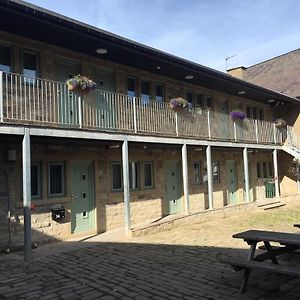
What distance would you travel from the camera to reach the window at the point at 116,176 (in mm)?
12852

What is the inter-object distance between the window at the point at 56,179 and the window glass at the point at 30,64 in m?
2.54

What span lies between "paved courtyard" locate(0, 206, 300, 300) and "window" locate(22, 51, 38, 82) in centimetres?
460

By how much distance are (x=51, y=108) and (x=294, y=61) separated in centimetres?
2206

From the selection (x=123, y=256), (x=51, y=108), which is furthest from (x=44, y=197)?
(x=123, y=256)

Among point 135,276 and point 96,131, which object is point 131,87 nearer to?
point 96,131

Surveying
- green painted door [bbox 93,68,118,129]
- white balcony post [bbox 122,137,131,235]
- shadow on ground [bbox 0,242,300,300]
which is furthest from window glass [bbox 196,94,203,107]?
shadow on ground [bbox 0,242,300,300]

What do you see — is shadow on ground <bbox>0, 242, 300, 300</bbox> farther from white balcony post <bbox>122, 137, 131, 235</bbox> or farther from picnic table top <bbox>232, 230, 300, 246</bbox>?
white balcony post <bbox>122, 137, 131, 235</bbox>

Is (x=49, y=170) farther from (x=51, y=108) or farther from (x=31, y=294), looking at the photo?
(x=31, y=294)

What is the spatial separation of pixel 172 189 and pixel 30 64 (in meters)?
7.37

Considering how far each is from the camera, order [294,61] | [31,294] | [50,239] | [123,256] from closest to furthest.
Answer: [31,294] → [123,256] → [50,239] → [294,61]

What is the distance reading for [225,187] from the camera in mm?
18156

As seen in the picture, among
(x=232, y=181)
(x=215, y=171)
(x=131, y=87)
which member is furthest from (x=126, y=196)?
(x=232, y=181)

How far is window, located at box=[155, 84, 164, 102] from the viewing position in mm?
14562

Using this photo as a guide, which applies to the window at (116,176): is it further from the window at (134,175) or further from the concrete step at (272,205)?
the concrete step at (272,205)
